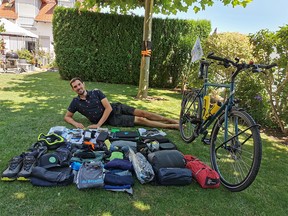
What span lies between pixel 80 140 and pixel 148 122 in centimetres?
152

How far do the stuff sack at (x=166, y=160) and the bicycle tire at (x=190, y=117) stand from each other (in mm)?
867

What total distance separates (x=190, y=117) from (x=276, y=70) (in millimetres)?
2678

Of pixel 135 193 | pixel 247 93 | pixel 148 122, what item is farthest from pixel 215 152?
pixel 247 93

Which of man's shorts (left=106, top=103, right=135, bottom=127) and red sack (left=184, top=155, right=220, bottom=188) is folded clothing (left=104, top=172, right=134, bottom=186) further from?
man's shorts (left=106, top=103, right=135, bottom=127)

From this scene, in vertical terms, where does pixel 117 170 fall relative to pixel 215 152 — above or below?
below

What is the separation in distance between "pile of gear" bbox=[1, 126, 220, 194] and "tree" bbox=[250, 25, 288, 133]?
3250mm

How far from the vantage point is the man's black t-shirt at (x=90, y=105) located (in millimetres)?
4594

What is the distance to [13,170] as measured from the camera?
269 centimetres

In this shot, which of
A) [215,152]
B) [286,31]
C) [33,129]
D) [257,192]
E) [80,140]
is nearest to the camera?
[257,192]

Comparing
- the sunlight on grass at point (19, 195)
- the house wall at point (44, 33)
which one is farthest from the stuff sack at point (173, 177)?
the house wall at point (44, 33)

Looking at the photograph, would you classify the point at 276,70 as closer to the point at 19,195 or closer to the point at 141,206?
the point at 141,206

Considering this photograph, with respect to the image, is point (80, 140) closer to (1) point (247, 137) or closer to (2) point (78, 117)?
(2) point (78, 117)

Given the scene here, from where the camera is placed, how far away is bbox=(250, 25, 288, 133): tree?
201 inches

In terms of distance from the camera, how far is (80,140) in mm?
3832
